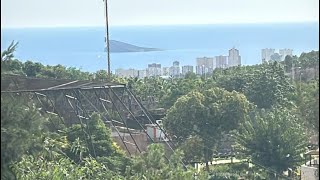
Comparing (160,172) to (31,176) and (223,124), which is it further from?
(223,124)

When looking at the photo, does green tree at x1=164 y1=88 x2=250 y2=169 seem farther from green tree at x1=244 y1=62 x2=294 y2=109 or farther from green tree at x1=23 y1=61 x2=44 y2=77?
green tree at x1=23 y1=61 x2=44 y2=77

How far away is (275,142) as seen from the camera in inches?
531

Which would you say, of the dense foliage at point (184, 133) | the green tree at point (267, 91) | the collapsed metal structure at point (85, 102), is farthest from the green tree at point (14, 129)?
the green tree at point (267, 91)

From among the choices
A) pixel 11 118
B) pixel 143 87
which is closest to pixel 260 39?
pixel 143 87

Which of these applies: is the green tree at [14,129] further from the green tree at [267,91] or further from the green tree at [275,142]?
the green tree at [267,91]

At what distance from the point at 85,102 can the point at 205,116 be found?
2.54 m

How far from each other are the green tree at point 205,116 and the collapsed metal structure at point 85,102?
43 centimetres

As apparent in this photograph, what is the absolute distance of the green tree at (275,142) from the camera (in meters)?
13.3

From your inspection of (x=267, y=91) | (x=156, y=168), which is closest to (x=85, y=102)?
(x=267, y=91)

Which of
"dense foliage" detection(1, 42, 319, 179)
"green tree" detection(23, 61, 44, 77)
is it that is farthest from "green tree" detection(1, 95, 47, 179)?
"green tree" detection(23, 61, 44, 77)

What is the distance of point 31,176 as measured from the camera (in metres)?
8.95

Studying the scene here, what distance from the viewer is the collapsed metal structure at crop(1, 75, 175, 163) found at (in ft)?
49.4

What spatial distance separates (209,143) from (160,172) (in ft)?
18.2

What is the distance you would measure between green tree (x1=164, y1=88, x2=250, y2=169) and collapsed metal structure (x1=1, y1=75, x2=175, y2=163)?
16.8 inches
